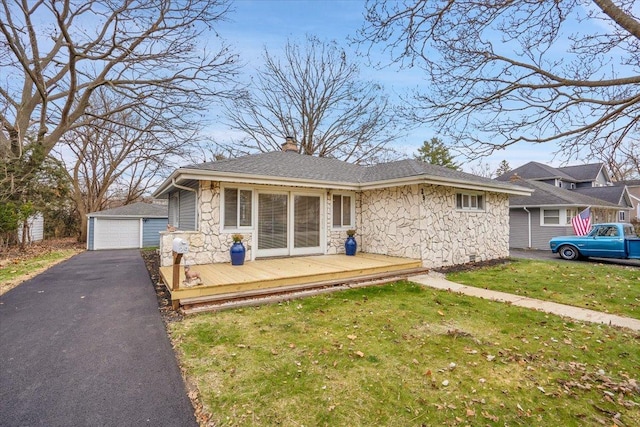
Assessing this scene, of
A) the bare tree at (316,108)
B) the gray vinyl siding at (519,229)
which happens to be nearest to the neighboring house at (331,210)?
the gray vinyl siding at (519,229)

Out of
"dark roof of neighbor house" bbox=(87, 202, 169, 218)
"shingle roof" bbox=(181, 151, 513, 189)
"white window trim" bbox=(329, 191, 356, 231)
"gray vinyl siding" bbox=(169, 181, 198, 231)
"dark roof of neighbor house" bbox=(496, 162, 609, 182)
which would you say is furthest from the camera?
"dark roof of neighbor house" bbox=(496, 162, 609, 182)

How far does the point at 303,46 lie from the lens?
66.3 feet

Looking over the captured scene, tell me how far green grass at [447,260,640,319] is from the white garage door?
58.3 ft

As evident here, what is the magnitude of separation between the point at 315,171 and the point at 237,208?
3.10 m

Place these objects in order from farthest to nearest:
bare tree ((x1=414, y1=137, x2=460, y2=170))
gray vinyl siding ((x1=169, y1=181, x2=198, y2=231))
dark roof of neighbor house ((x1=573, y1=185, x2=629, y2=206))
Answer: bare tree ((x1=414, y1=137, x2=460, y2=170)) < dark roof of neighbor house ((x1=573, y1=185, x2=629, y2=206)) < gray vinyl siding ((x1=169, y1=181, x2=198, y2=231))

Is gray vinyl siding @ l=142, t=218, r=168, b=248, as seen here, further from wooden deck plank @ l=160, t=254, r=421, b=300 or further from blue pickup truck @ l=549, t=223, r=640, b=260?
blue pickup truck @ l=549, t=223, r=640, b=260

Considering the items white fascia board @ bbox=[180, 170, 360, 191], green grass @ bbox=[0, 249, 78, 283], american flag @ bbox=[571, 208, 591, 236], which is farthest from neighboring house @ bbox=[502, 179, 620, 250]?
green grass @ bbox=[0, 249, 78, 283]

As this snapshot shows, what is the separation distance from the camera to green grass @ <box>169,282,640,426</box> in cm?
267

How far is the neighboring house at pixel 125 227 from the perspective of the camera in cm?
1722

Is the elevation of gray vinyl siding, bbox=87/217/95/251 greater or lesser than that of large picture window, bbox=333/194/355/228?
lesser

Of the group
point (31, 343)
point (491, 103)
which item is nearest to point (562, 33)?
point (491, 103)

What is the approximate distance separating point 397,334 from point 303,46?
20426 millimetres

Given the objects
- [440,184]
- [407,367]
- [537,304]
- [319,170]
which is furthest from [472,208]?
[407,367]

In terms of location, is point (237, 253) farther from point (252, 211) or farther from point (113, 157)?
point (113, 157)
